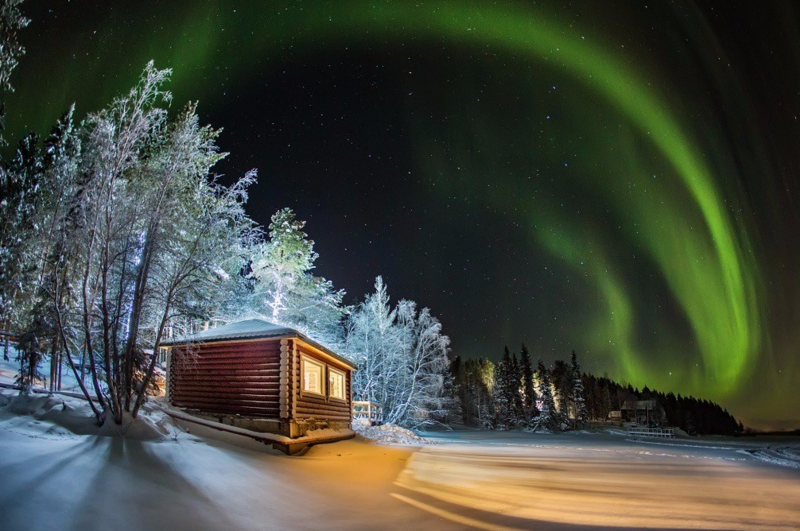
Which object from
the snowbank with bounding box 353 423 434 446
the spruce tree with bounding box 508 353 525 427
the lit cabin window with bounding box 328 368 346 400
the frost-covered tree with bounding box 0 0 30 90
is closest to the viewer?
the frost-covered tree with bounding box 0 0 30 90

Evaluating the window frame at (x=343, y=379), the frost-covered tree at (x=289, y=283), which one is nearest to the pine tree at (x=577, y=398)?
the frost-covered tree at (x=289, y=283)

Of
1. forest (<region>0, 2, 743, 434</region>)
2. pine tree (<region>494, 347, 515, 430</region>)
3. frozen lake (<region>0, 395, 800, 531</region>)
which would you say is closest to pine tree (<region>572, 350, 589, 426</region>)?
pine tree (<region>494, 347, 515, 430</region>)

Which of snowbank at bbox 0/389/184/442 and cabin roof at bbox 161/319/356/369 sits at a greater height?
cabin roof at bbox 161/319/356/369

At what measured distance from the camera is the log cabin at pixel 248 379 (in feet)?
47.5

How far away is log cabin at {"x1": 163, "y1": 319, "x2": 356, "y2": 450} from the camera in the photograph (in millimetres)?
14484

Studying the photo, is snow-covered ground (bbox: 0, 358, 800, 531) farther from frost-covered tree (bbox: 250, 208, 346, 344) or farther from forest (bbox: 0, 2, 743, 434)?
frost-covered tree (bbox: 250, 208, 346, 344)

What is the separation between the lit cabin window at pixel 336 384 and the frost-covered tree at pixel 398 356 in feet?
37.3

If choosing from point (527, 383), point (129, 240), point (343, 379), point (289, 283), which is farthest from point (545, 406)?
point (129, 240)

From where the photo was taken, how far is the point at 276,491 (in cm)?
794

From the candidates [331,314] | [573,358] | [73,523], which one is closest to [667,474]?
[73,523]

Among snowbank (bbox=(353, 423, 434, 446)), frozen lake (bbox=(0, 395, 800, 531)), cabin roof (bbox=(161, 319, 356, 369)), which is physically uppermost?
cabin roof (bbox=(161, 319, 356, 369))

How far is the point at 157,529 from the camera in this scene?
5.21m

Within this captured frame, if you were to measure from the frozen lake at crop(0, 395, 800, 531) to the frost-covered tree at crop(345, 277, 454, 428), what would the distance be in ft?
71.1

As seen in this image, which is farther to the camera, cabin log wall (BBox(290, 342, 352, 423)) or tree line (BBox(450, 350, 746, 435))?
tree line (BBox(450, 350, 746, 435))
